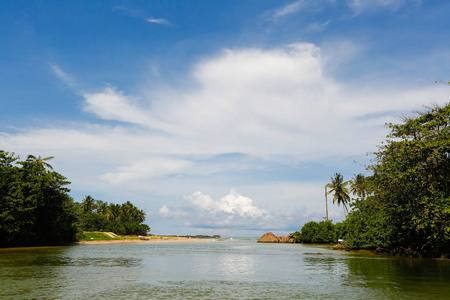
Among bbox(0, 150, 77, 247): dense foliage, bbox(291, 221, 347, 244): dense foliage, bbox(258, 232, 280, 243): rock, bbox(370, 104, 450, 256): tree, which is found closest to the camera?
bbox(370, 104, 450, 256): tree

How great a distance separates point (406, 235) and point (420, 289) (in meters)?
26.3

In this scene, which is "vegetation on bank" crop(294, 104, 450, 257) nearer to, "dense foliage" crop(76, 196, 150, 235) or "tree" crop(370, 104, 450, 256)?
"tree" crop(370, 104, 450, 256)

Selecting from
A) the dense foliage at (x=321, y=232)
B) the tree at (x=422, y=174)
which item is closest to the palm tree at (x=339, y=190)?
the dense foliage at (x=321, y=232)

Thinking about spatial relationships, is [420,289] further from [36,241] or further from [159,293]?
[36,241]

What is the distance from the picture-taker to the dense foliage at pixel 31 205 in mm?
60125

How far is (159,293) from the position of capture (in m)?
18.3

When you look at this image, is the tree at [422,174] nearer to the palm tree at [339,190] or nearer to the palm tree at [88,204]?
the palm tree at [339,190]

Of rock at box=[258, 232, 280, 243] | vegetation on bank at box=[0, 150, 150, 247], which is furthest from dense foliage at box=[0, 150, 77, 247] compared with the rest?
rock at box=[258, 232, 280, 243]

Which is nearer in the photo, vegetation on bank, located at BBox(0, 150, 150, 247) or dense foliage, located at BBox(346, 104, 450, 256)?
dense foliage, located at BBox(346, 104, 450, 256)

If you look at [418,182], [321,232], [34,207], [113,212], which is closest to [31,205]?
[34,207]

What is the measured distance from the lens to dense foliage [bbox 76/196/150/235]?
129500 mm

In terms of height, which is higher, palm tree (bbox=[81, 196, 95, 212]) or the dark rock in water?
palm tree (bbox=[81, 196, 95, 212])

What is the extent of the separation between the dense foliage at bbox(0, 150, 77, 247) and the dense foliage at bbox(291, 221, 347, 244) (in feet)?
217

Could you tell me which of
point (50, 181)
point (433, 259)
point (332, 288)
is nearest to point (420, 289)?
point (332, 288)
